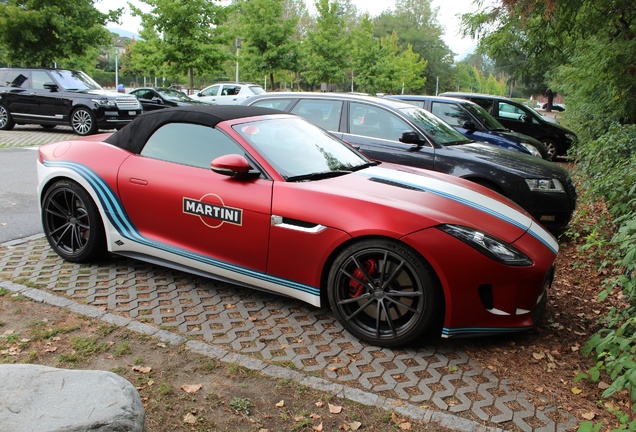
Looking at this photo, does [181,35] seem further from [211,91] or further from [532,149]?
[532,149]

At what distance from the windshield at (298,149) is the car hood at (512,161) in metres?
2.21

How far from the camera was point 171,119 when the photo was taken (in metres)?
4.80

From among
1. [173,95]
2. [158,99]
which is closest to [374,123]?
[158,99]

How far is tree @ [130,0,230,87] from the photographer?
79.7ft

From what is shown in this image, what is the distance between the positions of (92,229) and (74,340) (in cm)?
144

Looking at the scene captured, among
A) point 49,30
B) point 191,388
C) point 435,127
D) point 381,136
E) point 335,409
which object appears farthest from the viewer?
point 49,30

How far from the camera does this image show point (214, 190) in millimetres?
4328

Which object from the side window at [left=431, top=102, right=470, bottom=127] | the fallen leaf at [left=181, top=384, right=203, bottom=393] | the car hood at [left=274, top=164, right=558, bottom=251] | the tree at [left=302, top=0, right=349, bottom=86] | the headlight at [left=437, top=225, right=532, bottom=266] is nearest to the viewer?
the fallen leaf at [left=181, top=384, right=203, bottom=393]

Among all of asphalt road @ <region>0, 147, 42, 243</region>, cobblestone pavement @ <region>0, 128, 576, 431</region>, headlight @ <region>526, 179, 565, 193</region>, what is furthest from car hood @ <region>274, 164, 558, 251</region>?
asphalt road @ <region>0, 147, 42, 243</region>

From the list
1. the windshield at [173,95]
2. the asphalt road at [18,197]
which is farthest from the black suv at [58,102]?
the windshield at [173,95]

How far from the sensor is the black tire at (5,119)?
16078mm

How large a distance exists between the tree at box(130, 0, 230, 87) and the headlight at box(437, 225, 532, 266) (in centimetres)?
2305

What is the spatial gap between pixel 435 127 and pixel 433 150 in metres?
0.73

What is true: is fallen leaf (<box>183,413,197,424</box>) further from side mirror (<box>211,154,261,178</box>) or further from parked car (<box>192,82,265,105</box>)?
parked car (<box>192,82,265,105</box>)
